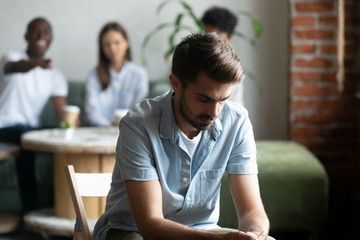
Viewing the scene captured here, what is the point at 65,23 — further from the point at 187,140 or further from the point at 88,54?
the point at 187,140

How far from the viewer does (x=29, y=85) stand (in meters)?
3.70

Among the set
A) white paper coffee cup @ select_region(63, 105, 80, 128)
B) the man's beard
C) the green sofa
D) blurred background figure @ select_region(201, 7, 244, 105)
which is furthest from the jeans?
blurred background figure @ select_region(201, 7, 244, 105)

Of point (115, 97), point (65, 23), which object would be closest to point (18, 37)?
point (65, 23)

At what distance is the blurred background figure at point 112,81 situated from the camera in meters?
3.69

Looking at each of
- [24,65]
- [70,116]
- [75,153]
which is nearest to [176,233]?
[75,153]

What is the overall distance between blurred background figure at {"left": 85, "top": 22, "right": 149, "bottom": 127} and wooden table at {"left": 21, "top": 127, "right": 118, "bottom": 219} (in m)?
0.63

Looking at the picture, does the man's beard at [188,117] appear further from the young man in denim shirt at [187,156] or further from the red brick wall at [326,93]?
the red brick wall at [326,93]

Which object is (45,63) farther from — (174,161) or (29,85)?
(174,161)

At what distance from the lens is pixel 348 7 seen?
11.5ft

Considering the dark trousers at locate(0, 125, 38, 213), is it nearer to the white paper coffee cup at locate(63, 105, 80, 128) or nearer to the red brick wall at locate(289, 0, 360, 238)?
the white paper coffee cup at locate(63, 105, 80, 128)

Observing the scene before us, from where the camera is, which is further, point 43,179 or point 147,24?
point 147,24

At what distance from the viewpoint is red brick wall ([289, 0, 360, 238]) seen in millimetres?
3510

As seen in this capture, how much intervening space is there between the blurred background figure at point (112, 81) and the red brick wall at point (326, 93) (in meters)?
0.92

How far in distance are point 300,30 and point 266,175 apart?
42.1 inches
